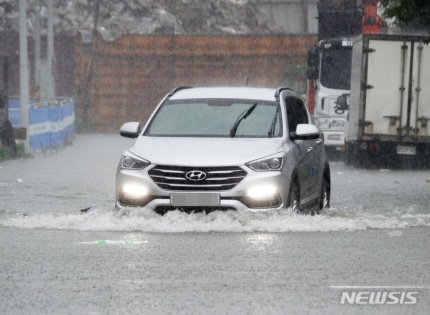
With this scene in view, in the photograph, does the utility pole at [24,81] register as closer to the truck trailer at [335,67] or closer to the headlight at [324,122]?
the truck trailer at [335,67]

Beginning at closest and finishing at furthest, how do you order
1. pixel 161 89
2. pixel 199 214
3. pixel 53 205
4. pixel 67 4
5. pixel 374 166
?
pixel 199 214, pixel 53 205, pixel 374 166, pixel 161 89, pixel 67 4

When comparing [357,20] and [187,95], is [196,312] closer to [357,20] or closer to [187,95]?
[187,95]

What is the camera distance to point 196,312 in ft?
29.4

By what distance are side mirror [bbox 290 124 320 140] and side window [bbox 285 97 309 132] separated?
36 centimetres

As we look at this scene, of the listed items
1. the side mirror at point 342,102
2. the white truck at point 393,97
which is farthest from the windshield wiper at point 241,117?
the side mirror at point 342,102

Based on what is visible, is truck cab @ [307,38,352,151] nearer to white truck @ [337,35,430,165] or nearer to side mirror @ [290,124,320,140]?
white truck @ [337,35,430,165]

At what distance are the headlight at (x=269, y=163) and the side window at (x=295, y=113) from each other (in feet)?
4.24

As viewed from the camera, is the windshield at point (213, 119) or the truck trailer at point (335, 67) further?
the truck trailer at point (335, 67)

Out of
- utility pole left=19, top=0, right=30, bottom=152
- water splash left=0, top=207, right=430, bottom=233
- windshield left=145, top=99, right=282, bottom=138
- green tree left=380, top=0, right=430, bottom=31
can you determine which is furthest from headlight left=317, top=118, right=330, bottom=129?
water splash left=0, top=207, right=430, bottom=233

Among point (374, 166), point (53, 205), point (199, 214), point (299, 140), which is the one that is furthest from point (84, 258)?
point (374, 166)

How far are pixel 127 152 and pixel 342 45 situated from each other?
18461 millimetres

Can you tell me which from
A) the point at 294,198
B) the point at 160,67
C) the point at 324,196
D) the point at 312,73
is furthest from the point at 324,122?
the point at 294,198

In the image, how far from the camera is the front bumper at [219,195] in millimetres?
14070

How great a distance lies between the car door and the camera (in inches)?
606
